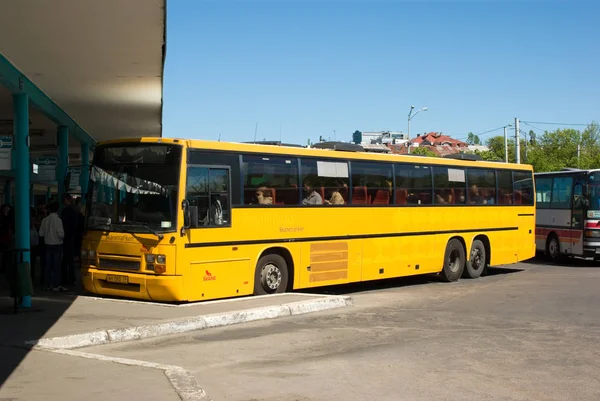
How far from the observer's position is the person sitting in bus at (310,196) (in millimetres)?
14375

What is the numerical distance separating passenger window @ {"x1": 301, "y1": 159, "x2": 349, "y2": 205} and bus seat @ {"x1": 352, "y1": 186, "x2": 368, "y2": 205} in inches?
9.9

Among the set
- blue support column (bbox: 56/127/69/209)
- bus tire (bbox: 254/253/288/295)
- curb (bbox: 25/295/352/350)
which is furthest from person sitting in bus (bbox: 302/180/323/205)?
blue support column (bbox: 56/127/69/209)

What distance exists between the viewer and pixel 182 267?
→ 11.8 m

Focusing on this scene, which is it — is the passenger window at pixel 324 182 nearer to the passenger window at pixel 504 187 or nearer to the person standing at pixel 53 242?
the person standing at pixel 53 242

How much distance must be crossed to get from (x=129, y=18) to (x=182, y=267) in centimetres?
408

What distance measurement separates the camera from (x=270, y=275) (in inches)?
538

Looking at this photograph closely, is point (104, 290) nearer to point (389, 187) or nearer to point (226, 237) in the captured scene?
point (226, 237)

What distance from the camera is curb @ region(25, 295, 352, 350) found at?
916 cm

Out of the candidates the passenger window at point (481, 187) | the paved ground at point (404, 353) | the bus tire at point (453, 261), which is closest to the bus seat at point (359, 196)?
the paved ground at point (404, 353)

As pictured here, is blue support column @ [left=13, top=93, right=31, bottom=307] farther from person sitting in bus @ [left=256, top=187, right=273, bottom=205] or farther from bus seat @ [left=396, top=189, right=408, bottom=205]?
bus seat @ [left=396, top=189, right=408, bottom=205]

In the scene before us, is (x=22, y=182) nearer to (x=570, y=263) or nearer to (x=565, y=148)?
(x=570, y=263)

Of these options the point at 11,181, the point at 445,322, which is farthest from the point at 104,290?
the point at 11,181

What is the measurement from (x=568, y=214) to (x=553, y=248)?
60.4 inches

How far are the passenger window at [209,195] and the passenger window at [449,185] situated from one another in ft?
22.1
